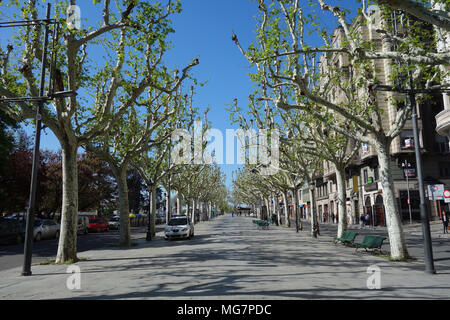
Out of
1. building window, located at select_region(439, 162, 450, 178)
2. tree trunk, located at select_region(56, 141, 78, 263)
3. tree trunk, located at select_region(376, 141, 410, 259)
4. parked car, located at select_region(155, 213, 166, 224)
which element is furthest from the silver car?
building window, located at select_region(439, 162, 450, 178)

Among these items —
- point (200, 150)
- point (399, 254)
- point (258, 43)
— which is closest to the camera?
point (399, 254)

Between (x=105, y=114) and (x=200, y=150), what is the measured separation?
19869 millimetres

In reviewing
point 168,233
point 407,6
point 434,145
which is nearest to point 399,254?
point 407,6

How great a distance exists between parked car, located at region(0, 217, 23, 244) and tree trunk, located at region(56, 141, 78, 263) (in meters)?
10.8

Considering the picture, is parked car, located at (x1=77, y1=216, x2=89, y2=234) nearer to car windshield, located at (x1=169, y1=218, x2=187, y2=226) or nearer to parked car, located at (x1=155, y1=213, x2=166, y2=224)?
car windshield, located at (x1=169, y1=218, x2=187, y2=226)

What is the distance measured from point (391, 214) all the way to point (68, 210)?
→ 11.5 m

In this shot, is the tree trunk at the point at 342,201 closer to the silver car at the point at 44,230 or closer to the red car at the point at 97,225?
the silver car at the point at 44,230

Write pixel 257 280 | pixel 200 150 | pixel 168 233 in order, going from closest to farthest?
pixel 257 280 → pixel 168 233 → pixel 200 150

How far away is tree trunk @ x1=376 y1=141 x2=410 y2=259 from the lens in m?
11.3

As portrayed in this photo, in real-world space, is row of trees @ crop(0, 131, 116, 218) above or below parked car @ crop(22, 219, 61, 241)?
above

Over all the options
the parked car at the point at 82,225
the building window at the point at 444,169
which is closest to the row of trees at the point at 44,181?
the parked car at the point at 82,225

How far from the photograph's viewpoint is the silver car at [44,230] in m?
22.5
